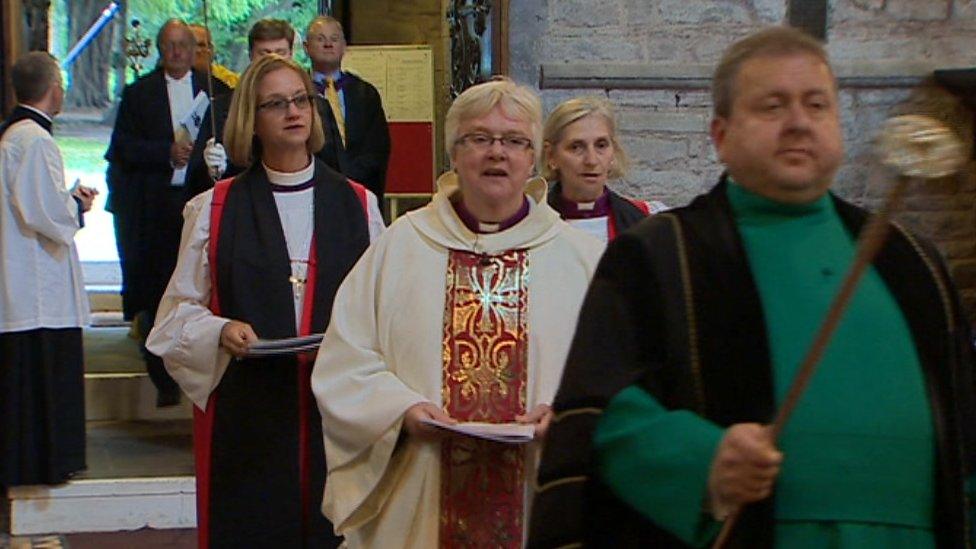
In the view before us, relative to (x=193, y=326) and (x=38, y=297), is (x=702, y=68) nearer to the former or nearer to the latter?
(x=38, y=297)

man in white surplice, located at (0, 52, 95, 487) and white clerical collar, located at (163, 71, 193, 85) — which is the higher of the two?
white clerical collar, located at (163, 71, 193, 85)

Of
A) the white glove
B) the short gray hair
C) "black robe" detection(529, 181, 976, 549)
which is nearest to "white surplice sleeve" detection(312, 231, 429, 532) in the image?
"black robe" detection(529, 181, 976, 549)

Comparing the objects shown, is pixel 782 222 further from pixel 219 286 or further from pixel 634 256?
pixel 219 286

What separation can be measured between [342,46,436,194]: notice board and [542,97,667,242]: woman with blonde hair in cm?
457

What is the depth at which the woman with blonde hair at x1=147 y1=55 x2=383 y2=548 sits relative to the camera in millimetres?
4559

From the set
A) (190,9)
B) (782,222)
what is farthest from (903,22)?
(190,9)

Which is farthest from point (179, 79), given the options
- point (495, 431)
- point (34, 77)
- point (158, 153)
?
point (495, 431)

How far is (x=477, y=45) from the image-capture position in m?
7.36

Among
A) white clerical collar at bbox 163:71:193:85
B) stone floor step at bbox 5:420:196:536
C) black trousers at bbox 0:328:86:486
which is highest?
white clerical collar at bbox 163:71:193:85

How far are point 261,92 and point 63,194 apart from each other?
89.6 inches

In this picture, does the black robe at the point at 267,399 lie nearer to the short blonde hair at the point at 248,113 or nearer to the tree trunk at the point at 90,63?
the short blonde hair at the point at 248,113

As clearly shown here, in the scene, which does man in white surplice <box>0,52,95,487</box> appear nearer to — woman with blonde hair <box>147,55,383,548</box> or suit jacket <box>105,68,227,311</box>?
suit jacket <box>105,68,227,311</box>

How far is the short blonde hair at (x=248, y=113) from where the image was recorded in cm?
462

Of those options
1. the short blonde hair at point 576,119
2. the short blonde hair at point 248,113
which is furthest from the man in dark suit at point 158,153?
the short blonde hair at point 576,119
